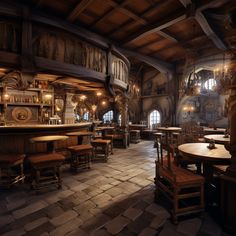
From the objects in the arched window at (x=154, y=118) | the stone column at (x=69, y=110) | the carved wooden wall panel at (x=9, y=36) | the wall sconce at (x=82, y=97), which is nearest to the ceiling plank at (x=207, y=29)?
the carved wooden wall panel at (x=9, y=36)

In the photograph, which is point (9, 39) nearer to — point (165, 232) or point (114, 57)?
point (114, 57)

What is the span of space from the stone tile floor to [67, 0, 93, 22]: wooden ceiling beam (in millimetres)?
4421

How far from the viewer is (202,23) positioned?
5.13 metres

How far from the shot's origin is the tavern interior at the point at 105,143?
2.39 meters

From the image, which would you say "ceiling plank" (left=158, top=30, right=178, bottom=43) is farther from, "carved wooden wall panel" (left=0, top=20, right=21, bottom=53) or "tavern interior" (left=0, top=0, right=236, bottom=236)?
"carved wooden wall panel" (left=0, top=20, right=21, bottom=53)

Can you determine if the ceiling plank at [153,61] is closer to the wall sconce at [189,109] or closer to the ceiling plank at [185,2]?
the wall sconce at [189,109]

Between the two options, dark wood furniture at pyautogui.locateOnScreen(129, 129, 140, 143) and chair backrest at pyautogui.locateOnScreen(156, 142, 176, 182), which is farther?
dark wood furniture at pyautogui.locateOnScreen(129, 129, 140, 143)

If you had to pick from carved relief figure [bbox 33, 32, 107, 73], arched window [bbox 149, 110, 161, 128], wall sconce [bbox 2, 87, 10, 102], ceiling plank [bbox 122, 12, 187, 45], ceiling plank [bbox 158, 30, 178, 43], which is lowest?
arched window [bbox 149, 110, 161, 128]

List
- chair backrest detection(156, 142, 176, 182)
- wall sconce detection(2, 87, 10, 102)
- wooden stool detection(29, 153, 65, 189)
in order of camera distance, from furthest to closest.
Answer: wall sconce detection(2, 87, 10, 102) < wooden stool detection(29, 153, 65, 189) < chair backrest detection(156, 142, 176, 182)

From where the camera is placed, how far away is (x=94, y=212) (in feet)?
8.75

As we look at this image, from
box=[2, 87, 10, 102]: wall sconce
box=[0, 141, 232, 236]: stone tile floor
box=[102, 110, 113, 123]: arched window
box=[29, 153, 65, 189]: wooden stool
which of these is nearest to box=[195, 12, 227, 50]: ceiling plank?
box=[0, 141, 232, 236]: stone tile floor

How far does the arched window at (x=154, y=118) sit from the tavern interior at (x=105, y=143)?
4.86m

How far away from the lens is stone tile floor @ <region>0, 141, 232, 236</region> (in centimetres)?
224

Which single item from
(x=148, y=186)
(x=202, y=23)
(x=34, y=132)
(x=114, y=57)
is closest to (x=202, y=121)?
(x=202, y=23)
